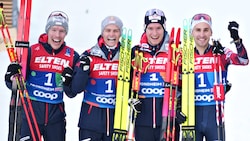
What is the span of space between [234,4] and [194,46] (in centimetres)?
669

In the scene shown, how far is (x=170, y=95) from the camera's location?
453 centimetres

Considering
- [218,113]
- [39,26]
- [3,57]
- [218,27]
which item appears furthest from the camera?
[39,26]

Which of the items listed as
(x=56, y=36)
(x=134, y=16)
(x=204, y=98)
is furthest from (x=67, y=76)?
(x=134, y=16)

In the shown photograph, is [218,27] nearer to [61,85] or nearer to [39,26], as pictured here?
[39,26]

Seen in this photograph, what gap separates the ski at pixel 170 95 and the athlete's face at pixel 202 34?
0.19 metres

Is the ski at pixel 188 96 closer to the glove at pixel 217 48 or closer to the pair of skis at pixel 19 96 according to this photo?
the glove at pixel 217 48

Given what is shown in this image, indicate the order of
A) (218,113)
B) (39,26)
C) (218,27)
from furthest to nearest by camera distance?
(39,26) → (218,27) → (218,113)

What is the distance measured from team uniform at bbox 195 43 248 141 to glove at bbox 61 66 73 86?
3.38 ft

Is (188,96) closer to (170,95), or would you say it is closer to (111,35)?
(170,95)

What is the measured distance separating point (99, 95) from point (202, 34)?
989 mm

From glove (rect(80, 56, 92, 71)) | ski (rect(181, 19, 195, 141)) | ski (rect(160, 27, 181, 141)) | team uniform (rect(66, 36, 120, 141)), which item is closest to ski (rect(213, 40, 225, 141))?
ski (rect(181, 19, 195, 141))

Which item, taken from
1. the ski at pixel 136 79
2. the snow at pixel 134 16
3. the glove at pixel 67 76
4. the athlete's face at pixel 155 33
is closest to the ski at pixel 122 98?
the ski at pixel 136 79

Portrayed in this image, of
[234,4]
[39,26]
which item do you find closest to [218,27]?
[234,4]

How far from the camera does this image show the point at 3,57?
8930 mm
